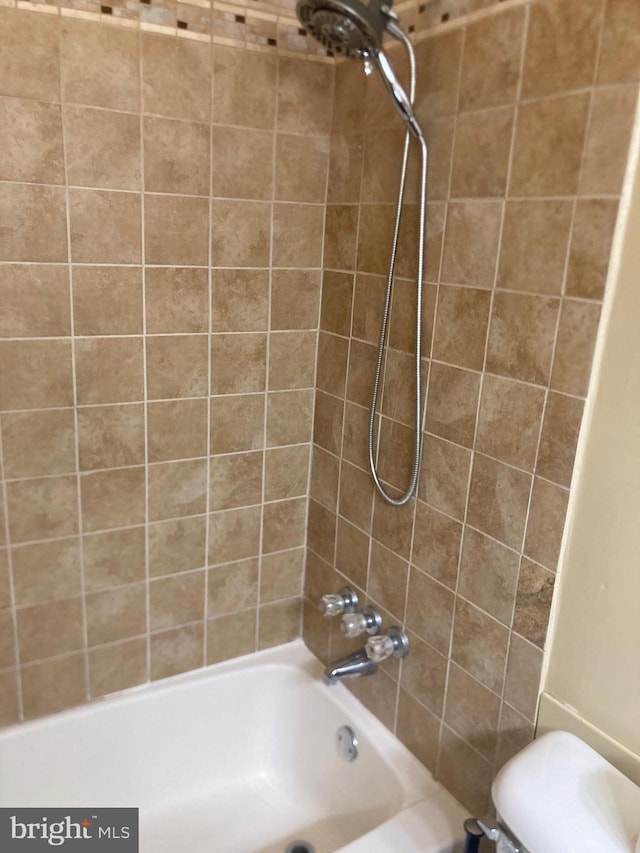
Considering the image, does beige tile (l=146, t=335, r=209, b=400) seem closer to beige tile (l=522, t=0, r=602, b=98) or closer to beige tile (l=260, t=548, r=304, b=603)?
beige tile (l=260, t=548, r=304, b=603)

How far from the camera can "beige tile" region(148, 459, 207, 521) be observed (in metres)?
1.67

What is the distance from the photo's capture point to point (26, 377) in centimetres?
146

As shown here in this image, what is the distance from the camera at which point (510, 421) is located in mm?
1242

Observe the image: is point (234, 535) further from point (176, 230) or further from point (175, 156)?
point (175, 156)

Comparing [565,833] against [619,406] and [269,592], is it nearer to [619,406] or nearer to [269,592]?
[619,406]

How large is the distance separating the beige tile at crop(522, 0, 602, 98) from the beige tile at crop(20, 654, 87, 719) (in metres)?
1.62

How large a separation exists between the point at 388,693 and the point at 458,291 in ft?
3.24

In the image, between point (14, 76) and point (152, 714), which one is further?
point (152, 714)

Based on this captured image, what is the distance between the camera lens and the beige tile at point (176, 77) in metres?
1.41

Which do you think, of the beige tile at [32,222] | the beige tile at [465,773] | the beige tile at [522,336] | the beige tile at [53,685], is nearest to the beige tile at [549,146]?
the beige tile at [522,336]

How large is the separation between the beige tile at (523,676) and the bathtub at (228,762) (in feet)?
1.15

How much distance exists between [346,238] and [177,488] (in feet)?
2.47

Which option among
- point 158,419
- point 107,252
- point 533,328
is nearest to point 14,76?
point 107,252

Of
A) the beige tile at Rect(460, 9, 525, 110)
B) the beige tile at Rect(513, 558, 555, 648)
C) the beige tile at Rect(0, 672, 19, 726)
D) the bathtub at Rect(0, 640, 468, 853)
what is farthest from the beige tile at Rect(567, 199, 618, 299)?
the beige tile at Rect(0, 672, 19, 726)
